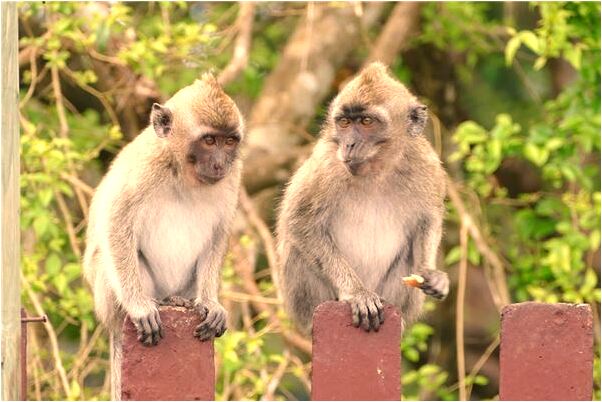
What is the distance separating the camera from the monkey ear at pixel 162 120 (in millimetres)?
5895

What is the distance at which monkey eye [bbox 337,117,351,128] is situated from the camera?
231 inches

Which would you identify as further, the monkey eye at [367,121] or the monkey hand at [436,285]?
the monkey eye at [367,121]

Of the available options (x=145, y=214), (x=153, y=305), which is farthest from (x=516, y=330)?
(x=145, y=214)

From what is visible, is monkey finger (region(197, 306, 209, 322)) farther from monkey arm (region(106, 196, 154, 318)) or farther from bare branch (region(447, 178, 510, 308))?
bare branch (region(447, 178, 510, 308))

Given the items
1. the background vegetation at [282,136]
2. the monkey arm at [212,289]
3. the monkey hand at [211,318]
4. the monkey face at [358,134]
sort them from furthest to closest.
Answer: the background vegetation at [282,136], the monkey face at [358,134], the monkey arm at [212,289], the monkey hand at [211,318]

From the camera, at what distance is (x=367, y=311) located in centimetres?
462

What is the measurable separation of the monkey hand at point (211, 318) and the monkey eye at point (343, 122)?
1.02 metres

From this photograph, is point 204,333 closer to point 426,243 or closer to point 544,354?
point 544,354

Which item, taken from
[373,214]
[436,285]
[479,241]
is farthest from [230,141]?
[479,241]

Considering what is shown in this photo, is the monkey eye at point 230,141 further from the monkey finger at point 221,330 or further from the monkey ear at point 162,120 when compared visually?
the monkey finger at point 221,330

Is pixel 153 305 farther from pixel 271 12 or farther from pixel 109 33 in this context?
pixel 271 12

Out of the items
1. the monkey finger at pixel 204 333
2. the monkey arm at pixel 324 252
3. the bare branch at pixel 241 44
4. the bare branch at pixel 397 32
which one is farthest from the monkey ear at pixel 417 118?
the bare branch at pixel 397 32

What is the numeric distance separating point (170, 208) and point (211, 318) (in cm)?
108

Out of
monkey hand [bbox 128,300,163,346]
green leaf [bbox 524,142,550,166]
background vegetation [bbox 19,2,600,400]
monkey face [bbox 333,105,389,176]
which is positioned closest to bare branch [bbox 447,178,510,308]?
background vegetation [bbox 19,2,600,400]
